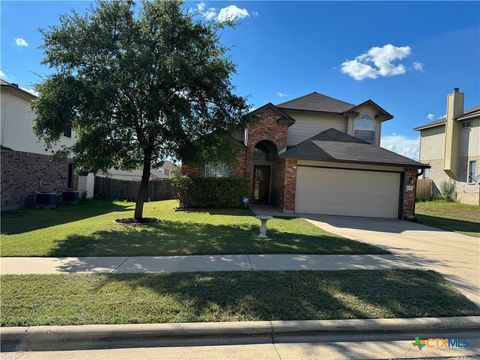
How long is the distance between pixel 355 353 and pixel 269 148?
16.2m

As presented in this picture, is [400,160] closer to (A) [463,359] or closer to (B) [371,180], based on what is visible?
(B) [371,180]

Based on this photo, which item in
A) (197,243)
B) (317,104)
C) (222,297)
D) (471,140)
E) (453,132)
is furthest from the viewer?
(453,132)

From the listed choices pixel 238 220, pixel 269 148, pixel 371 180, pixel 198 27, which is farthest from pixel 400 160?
pixel 198 27

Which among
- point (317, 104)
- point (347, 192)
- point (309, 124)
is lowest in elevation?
point (347, 192)

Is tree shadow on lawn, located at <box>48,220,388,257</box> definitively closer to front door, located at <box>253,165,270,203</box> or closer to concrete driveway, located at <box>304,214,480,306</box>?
concrete driveway, located at <box>304,214,480,306</box>

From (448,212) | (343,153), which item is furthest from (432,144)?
(343,153)

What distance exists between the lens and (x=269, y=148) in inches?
759

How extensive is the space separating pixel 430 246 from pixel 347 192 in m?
6.89

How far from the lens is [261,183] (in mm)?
19750

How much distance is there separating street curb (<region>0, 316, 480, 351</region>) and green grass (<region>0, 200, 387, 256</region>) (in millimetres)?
3383

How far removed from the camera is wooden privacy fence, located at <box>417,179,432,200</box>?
88.7 feet

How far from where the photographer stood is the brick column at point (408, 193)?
15.7 m

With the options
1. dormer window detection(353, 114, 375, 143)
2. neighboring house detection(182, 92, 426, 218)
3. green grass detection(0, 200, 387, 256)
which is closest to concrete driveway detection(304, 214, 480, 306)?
green grass detection(0, 200, 387, 256)

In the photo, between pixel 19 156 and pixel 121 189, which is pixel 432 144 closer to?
pixel 121 189
